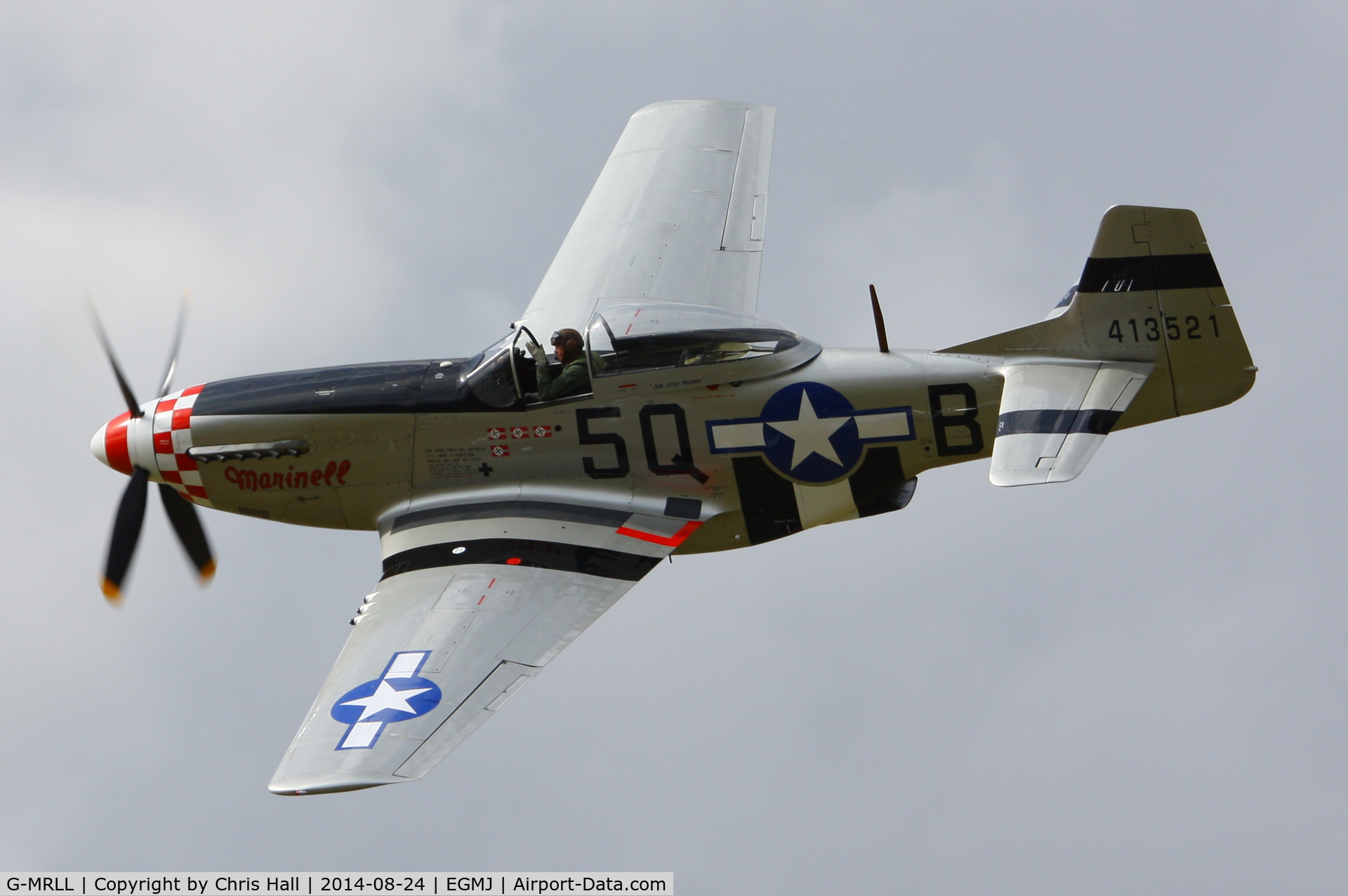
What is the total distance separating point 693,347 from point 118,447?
532 cm

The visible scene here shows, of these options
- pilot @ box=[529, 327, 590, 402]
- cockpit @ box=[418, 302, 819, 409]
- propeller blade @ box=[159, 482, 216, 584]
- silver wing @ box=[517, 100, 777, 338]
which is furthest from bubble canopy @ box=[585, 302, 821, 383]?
propeller blade @ box=[159, 482, 216, 584]

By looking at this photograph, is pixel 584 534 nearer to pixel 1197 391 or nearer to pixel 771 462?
pixel 771 462

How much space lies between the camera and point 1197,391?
12.5m

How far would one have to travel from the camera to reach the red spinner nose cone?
1398 cm

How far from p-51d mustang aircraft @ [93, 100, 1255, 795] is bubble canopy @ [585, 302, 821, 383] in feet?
0.06

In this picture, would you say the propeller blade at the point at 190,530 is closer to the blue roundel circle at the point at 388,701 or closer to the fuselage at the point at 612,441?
the fuselage at the point at 612,441

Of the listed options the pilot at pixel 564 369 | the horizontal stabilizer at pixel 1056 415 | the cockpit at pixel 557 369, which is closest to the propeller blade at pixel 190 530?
the cockpit at pixel 557 369

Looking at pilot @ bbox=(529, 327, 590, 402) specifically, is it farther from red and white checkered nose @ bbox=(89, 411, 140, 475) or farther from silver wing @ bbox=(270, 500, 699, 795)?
red and white checkered nose @ bbox=(89, 411, 140, 475)

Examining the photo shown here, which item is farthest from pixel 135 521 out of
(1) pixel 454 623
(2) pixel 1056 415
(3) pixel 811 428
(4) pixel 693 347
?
(2) pixel 1056 415

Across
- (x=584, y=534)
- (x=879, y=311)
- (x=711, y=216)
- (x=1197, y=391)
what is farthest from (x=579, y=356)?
(x=1197, y=391)

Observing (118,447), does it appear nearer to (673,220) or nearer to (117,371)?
(117,371)

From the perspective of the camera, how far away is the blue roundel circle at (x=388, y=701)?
36.4 feet

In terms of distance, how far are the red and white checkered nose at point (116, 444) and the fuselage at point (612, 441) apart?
19 cm

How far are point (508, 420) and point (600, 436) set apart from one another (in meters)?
0.81
